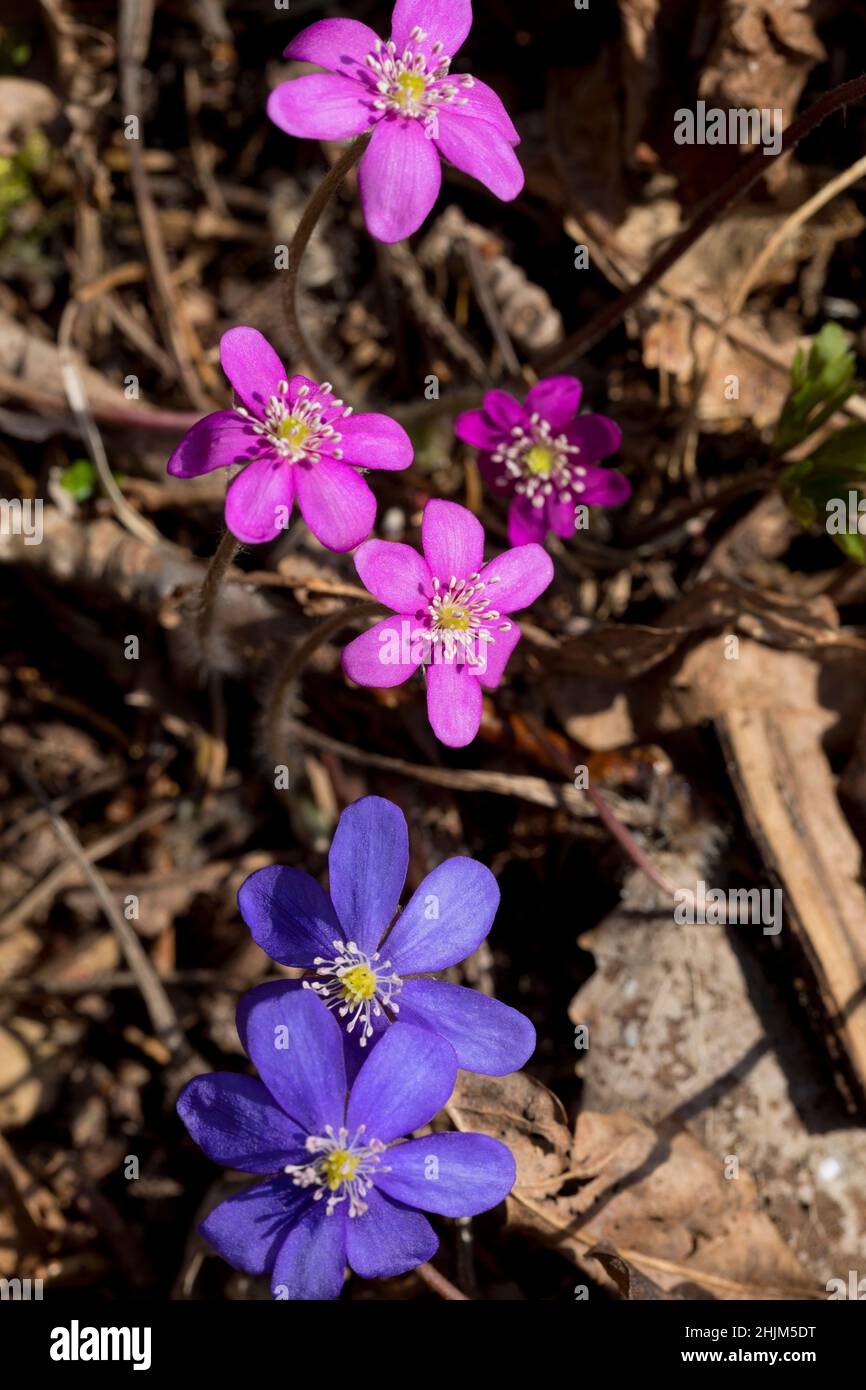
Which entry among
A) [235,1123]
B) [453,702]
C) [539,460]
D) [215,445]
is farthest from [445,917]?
[539,460]

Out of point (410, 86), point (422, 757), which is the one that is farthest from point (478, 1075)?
point (410, 86)

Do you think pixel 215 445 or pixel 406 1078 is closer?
pixel 406 1078

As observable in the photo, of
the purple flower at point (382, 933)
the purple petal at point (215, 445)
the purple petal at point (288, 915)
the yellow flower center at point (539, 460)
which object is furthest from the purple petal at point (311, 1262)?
the yellow flower center at point (539, 460)

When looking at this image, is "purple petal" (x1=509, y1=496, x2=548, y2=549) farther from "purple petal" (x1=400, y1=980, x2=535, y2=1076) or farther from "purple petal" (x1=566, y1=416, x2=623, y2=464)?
"purple petal" (x1=400, y1=980, x2=535, y2=1076)

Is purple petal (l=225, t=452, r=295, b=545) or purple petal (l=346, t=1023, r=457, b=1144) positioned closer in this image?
purple petal (l=346, t=1023, r=457, b=1144)

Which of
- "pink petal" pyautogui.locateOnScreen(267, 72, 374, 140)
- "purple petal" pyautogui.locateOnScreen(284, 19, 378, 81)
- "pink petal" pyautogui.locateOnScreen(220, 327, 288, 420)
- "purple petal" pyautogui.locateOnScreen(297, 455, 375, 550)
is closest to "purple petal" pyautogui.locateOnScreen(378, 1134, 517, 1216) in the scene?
"purple petal" pyautogui.locateOnScreen(297, 455, 375, 550)

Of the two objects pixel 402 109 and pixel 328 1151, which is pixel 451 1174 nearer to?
pixel 328 1151

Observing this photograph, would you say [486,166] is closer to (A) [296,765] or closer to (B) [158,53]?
(A) [296,765]
